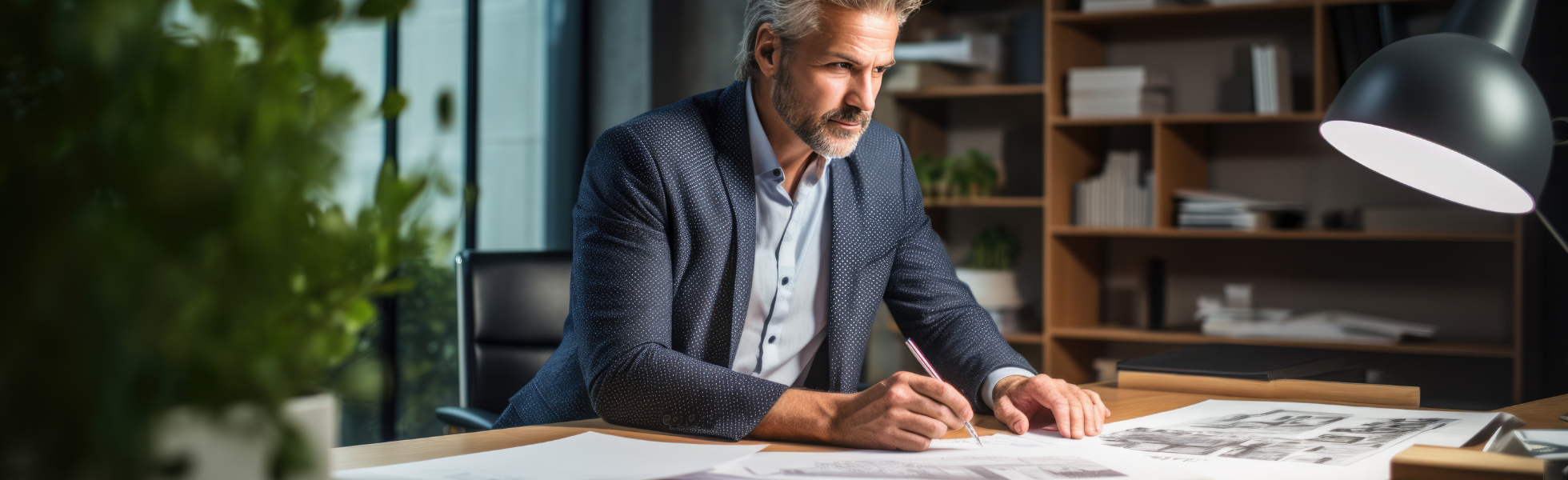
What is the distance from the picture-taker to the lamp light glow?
50.1 inches

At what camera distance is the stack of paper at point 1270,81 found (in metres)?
3.22

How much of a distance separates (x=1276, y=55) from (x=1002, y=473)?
2.67m

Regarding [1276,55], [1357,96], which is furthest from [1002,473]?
[1276,55]

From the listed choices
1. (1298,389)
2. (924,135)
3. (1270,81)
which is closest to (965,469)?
(1298,389)

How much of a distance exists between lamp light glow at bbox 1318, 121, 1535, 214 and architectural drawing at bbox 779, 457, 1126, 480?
1.86 ft

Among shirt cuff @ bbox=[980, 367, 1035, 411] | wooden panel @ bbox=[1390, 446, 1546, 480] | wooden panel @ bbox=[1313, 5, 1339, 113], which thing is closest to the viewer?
wooden panel @ bbox=[1390, 446, 1546, 480]

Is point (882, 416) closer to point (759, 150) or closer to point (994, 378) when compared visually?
point (994, 378)

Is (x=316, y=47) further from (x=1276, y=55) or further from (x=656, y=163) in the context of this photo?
(x=1276, y=55)

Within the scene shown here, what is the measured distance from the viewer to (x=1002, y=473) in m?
0.98

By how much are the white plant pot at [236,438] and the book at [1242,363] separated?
1.30m

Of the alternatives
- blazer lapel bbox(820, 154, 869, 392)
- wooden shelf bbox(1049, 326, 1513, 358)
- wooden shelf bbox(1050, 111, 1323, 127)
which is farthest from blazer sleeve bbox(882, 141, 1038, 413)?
wooden shelf bbox(1050, 111, 1323, 127)

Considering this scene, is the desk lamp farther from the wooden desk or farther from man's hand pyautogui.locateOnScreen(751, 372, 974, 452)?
man's hand pyautogui.locateOnScreen(751, 372, 974, 452)

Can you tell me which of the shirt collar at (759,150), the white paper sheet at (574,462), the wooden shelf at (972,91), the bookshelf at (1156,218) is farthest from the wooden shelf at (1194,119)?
the white paper sheet at (574,462)

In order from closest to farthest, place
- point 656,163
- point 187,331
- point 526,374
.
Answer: point 187,331, point 656,163, point 526,374
